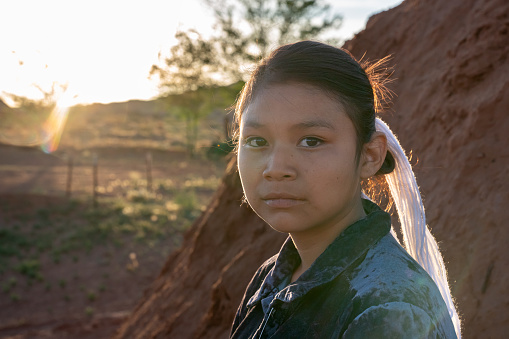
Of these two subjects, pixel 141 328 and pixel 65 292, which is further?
pixel 65 292

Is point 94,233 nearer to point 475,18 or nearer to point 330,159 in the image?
point 475,18

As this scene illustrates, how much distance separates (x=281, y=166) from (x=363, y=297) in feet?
1.38

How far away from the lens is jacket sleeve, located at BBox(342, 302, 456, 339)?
1104 mm

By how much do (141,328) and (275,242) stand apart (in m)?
2.16

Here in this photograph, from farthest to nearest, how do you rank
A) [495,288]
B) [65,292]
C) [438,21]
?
[65,292], [438,21], [495,288]

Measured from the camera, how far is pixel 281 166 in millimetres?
1399

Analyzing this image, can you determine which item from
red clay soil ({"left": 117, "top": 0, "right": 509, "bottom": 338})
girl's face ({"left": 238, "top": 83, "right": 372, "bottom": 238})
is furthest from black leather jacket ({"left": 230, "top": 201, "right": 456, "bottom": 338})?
red clay soil ({"left": 117, "top": 0, "right": 509, "bottom": 338})

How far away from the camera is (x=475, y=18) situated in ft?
10.7

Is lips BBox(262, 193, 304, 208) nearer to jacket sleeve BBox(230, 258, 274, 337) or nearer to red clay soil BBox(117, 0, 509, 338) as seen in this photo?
jacket sleeve BBox(230, 258, 274, 337)

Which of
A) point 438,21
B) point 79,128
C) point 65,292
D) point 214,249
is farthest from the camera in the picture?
point 79,128

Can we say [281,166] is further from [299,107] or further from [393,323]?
[393,323]

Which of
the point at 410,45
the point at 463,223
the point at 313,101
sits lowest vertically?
the point at 463,223

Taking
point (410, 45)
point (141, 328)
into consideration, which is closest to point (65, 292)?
point (141, 328)

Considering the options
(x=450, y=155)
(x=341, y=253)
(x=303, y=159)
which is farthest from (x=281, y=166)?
(x=450, y=155)
